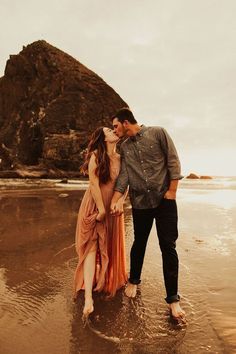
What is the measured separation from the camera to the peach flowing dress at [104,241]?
313 centimetres

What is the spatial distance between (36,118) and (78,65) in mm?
12432

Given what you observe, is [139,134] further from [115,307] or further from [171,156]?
[115,307]

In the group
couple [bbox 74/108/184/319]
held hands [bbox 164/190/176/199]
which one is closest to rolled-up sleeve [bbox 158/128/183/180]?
couple [bbox 74/108/184/319]

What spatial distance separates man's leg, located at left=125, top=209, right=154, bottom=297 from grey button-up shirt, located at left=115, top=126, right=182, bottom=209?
10 cm

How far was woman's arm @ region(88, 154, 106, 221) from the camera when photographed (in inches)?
121

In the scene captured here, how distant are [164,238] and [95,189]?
0.81m

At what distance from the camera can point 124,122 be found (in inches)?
125

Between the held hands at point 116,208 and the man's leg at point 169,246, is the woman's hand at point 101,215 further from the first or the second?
the man's leg at point 169,246

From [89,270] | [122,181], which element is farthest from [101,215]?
[89,270]

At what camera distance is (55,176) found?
36.6 meters

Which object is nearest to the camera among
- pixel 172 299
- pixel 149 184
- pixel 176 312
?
pixel 176 312

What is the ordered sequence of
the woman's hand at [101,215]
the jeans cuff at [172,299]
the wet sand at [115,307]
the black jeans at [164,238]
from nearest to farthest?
1. the wet sand at [115,307]
2. the jeans cuff at [172,299]
3. the black jeans at [164,238]
4. the woman's hand at [101,215]

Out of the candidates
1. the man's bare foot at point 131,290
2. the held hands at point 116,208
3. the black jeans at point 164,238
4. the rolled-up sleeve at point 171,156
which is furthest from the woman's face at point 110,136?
the man's bare foot at point 131,290

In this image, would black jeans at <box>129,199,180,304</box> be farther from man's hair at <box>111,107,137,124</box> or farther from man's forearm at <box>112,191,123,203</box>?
man's hair at <box>111,107,137,124</box>
